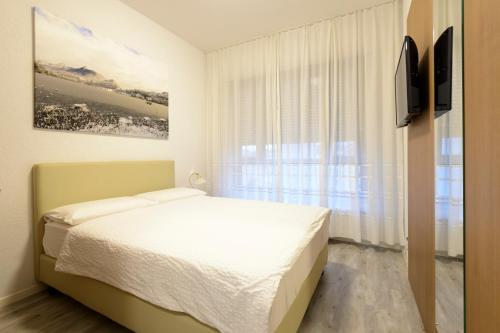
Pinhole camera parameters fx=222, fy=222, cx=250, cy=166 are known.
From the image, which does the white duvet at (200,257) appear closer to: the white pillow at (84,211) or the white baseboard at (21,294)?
the white pillow at (84,211)

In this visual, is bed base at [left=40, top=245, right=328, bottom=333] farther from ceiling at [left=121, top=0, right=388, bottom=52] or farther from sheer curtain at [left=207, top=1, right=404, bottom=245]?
ceiling at [left=121, top=0, right=388, bottom=52]

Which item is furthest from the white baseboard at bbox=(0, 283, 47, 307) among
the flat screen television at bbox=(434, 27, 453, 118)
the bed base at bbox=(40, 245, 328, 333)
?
the flat screen television at bbox=(434, 27, 453, 118)

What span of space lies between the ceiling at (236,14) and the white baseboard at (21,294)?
3110 mm

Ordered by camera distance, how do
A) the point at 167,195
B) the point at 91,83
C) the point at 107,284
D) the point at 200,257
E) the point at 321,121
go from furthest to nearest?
the point at 321,121 < the point at 167,195 < the point at 91,83 < the point at 107,284 < the point at 200,257

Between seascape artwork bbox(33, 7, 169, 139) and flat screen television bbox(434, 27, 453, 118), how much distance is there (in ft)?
9.37

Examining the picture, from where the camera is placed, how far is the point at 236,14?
114 inches

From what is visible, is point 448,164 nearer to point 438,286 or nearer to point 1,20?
point 438,286

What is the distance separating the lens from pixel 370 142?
2.82m

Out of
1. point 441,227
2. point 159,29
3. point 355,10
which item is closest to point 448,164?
point 441,227

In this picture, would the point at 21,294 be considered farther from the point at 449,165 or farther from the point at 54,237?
the point at 449,165

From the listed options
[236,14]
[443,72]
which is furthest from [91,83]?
[443,72]

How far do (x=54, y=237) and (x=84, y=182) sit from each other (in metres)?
0.56

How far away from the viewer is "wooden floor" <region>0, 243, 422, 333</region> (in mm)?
1511

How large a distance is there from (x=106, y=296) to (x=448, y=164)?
6.76 ft
